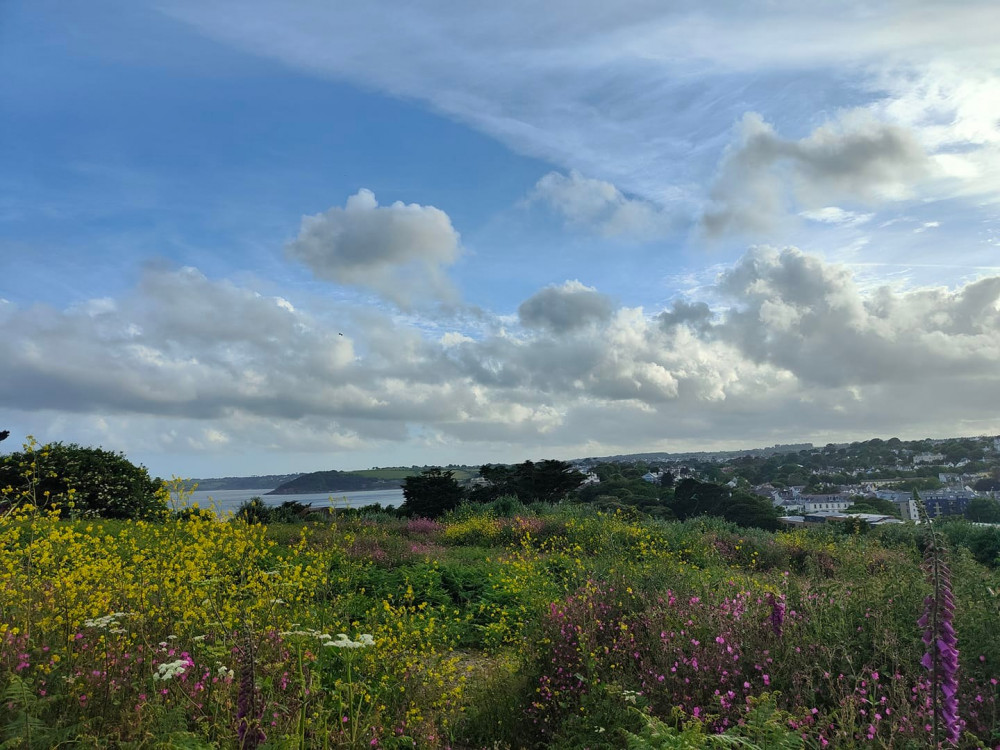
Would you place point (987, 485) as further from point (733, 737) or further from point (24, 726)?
point (24, 726)

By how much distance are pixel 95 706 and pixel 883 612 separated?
5554mm

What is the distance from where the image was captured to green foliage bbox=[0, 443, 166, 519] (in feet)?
48.0

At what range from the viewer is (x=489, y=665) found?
23.9 feet

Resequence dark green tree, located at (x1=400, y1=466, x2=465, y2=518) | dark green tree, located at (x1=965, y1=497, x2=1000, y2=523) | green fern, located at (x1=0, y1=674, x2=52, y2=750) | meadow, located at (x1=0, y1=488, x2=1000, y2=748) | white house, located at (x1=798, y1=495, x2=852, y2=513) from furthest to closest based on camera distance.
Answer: white house, located at (x1=798, y1=495, x2=852, y2=513)
dark green tree, located at (x1=400, y1=466, x2=465, y2=518)
dark green tree, located at (x1=965, y1=497, x2=1000, y2=523)
meadow, located at (x1=0, y1=488, x2=1000, y2=748)
green fern, located at (x1=0, y1=674, x2=52, y2=750)

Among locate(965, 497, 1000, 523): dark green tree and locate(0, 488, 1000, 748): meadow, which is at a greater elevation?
locate(0, 488, 1000, 748): meadow

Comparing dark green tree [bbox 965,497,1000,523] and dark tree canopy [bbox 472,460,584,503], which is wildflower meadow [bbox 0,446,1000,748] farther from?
dark tree canopy [bbox 472,460,584,503]

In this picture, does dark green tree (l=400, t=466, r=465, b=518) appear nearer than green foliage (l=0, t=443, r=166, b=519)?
No

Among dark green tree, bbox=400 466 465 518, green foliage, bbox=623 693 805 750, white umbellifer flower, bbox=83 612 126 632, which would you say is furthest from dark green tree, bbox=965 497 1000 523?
white umbellifer flower, bbox=83 612 126 632

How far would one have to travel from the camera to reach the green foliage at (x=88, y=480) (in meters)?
14.6

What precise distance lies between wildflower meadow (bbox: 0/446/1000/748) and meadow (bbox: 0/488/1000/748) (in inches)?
0.9

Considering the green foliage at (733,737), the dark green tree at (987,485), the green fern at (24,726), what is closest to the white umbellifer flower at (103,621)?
the green fern at (24,726)

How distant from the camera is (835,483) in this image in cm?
4659

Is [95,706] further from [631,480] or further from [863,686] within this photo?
[631,480]

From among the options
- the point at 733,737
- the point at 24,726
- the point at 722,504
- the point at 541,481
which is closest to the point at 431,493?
the point at 541,481
